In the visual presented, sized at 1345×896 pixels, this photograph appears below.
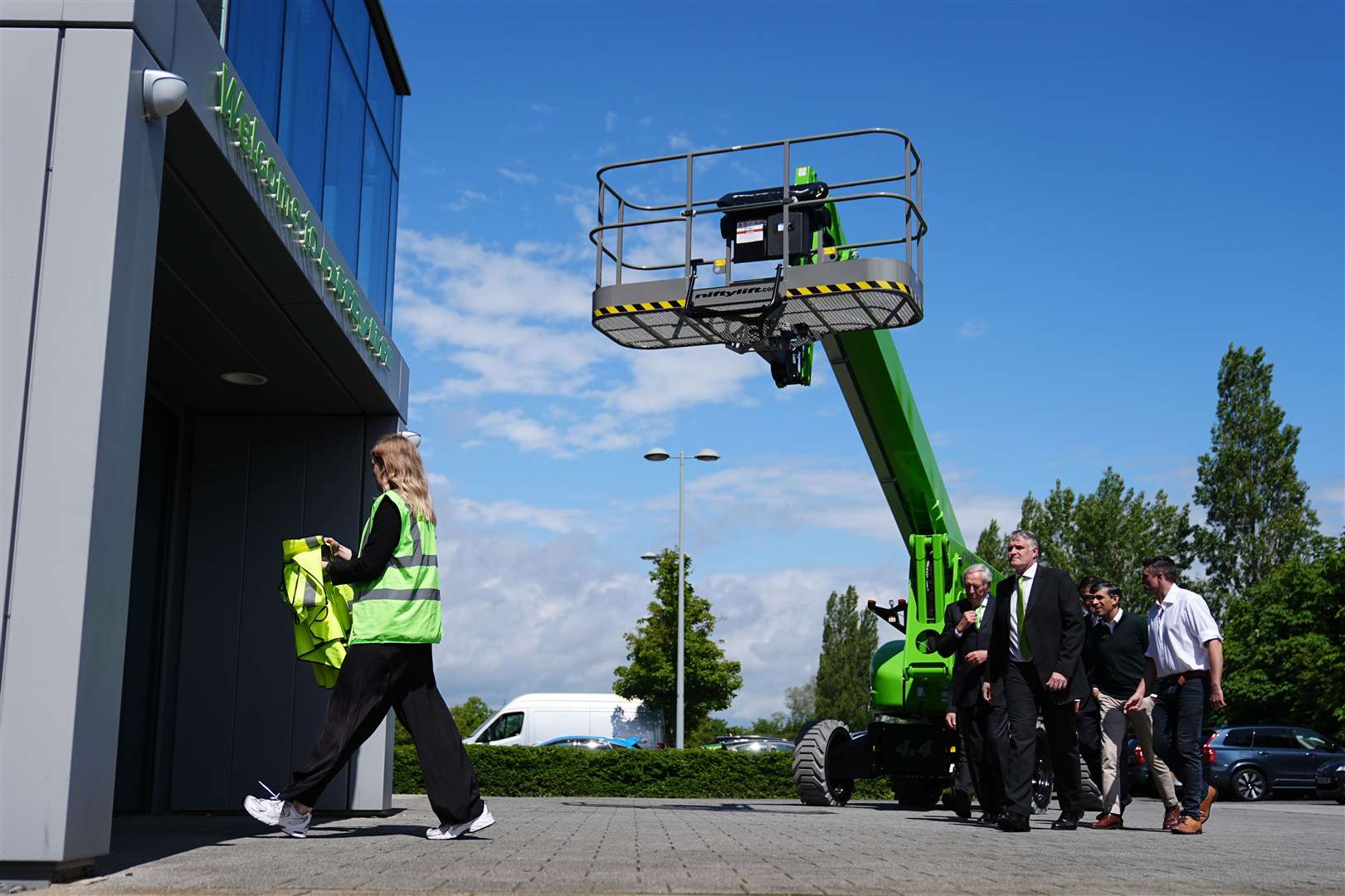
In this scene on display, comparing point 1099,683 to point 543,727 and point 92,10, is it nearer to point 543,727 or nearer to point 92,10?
point 92,10

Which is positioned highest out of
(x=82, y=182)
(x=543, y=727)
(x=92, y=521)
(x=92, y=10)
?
(x=92, y=10)

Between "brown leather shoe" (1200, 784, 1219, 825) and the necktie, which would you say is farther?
"brown leather shoe" (1200, 784, 1219, 825)

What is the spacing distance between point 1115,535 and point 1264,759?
26.3 metres

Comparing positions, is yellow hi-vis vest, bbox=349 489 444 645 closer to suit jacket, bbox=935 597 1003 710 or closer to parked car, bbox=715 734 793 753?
suit jacket, bbox=935 597 1003 710

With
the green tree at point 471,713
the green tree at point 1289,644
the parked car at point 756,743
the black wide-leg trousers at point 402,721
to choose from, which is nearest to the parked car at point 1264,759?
the green tree at point 1289,644

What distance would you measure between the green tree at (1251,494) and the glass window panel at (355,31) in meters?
44.2

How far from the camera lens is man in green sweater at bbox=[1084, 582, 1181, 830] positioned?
10.2 m

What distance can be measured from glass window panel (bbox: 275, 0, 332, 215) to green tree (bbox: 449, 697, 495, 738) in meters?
63.8

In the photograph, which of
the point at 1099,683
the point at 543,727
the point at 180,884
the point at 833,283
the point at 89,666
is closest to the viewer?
the point at 180,884

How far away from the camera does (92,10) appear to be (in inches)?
201

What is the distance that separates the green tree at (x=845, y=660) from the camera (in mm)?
62312

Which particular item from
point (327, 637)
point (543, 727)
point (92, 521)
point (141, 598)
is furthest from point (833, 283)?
point (543, 727)

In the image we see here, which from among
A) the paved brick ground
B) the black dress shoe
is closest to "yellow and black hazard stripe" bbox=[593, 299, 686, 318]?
the paved brick ground

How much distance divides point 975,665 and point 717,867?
527 cm
